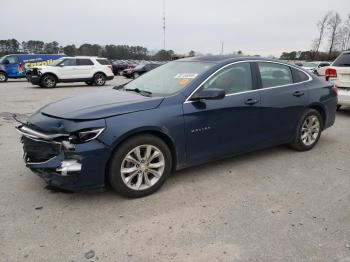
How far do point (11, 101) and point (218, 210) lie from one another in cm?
1041

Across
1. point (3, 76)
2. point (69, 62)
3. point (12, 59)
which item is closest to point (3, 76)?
point (3, 76)

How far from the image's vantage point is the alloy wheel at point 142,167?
3713 millimetres

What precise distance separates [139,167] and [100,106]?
0.80m

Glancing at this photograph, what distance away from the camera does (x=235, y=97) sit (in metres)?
4.50

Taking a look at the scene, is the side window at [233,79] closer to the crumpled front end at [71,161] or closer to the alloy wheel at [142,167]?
the alloy wheel at [142,167]

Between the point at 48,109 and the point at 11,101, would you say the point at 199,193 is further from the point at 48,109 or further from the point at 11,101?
the point at 11,101

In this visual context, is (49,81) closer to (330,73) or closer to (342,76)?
(330,73)

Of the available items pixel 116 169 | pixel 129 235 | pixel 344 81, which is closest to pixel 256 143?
pixel 116 169

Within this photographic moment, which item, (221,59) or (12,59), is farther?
(12,59)

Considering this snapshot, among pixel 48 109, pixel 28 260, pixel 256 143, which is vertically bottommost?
pixel 28 260

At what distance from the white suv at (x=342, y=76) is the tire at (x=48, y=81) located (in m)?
14.1

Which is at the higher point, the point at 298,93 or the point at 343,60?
the point at 343,60

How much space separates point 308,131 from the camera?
562 cm

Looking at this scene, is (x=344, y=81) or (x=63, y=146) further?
(x=344, y=81)
